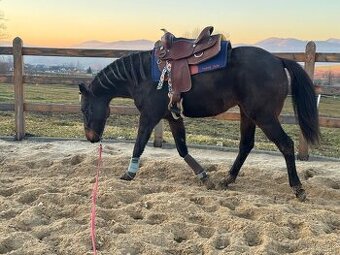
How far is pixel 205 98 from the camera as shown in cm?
487

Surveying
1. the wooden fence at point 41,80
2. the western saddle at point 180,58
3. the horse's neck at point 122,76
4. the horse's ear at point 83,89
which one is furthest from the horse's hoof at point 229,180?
the wooden fence at point 41,80

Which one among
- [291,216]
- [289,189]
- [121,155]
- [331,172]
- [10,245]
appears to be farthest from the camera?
[121,155]

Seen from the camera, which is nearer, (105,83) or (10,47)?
(105,83)

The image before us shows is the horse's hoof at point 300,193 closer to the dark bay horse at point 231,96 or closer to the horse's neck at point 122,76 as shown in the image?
the dark bay horse at point 231,96

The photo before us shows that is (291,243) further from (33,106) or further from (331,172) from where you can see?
(33,106)

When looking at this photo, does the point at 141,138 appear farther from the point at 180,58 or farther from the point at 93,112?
the point at 180,58

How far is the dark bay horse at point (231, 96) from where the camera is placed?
15.2ft

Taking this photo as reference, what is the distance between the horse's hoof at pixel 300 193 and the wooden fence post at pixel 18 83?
16.1ft

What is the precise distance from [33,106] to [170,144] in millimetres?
2436

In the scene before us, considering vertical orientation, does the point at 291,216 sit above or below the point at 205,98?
below

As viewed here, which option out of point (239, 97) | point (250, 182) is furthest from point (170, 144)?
point (239, 97)

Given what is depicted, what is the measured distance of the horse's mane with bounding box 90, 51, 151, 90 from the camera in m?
5.14

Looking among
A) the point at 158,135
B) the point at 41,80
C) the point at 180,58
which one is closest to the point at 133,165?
the point at 180,58

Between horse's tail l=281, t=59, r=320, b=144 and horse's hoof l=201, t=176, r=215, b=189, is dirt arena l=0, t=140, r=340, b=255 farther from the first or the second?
horse's tail l=281, t=59, r=320, b=144
